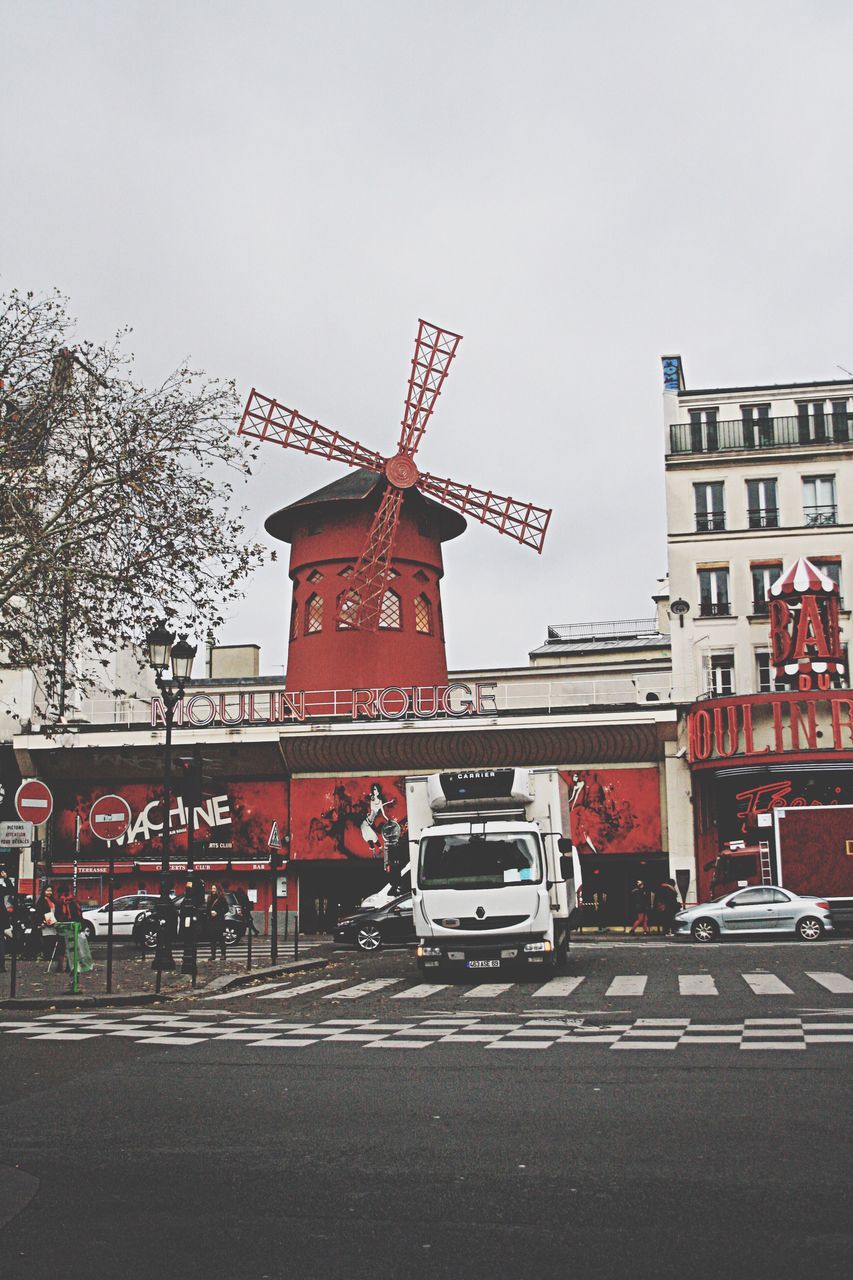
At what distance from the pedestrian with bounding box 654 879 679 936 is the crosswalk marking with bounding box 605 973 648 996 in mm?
12993

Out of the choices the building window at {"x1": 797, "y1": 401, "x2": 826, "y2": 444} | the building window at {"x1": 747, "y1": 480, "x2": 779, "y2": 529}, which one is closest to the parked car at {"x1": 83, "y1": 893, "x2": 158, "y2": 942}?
the building window at {"x1": 747, "y1": 480, "x2": 779, "y2": 529}

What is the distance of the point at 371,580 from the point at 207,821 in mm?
8184

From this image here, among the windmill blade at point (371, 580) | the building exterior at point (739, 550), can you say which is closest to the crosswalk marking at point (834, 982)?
the building exterior at point (739, 550)

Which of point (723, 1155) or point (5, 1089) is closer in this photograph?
point (723, 1155)

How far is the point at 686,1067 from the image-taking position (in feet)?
30.3

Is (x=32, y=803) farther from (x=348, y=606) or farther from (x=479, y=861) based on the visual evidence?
(x=348, y=606)

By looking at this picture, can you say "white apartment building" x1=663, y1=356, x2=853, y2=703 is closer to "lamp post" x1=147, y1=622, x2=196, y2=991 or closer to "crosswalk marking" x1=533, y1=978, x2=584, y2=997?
"crosswalk marking" x1=533, y1=978, x2=584, y2=997

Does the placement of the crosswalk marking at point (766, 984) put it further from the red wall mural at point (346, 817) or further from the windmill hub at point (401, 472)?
the windmill hub at point (401, 472)

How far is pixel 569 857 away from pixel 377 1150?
13221 millimetres

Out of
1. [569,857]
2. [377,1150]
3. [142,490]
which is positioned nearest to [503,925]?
[569,857]

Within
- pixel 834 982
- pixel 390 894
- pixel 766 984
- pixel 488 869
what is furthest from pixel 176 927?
pixel 834 982

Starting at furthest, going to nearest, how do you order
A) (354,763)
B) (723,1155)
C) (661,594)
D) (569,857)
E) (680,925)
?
(661,594) < (354,763) < (680,925) < (569,857) < (723,1155)

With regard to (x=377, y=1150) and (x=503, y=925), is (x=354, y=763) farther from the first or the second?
(x=377, y=1150)

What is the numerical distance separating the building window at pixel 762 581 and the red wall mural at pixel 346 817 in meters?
10.7
